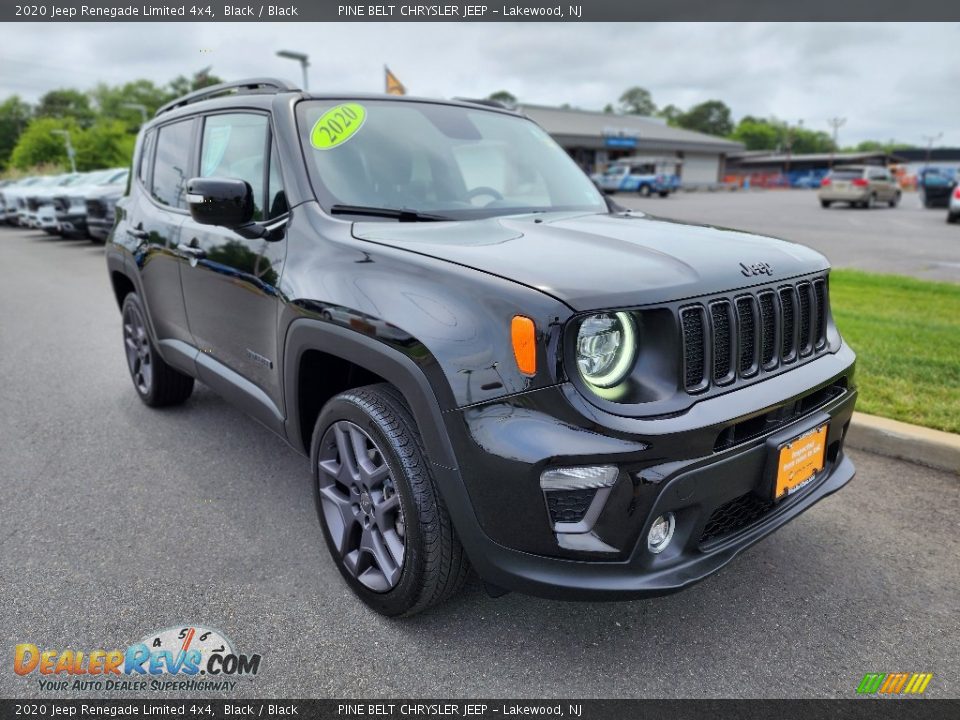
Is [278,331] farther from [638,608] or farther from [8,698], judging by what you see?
[638,608]

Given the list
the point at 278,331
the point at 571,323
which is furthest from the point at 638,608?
the point at 278,331

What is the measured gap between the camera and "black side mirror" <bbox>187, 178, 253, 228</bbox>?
9.19 feet

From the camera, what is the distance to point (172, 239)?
380 cm

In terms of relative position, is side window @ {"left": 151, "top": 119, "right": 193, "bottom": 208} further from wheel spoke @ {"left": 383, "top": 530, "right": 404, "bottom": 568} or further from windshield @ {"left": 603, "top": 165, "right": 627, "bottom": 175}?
windshield @ {"left": 603, "top": 165, "right": 627, "bottom": 175}

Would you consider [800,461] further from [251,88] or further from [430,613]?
[251,88]

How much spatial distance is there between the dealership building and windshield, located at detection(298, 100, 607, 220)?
3825 centimetres

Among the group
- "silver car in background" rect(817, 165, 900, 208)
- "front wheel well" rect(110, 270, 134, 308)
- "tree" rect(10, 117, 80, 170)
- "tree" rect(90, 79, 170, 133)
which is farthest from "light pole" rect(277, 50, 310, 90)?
"tree" rect(90, 79, 170, 133)

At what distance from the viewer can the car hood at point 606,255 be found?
2.04 meters

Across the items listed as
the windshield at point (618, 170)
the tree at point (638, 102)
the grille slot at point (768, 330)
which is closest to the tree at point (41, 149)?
the windshield at point (618, 170)

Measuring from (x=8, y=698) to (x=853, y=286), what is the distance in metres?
8.75

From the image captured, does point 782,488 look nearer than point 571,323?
No

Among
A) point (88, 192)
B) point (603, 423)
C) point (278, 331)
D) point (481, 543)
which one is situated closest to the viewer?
point (603, 423)

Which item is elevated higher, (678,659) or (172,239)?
(172,239)

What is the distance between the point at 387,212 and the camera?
285 centimetres
